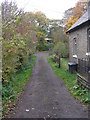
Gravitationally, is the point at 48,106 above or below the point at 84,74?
below

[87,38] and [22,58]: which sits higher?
[87,38]

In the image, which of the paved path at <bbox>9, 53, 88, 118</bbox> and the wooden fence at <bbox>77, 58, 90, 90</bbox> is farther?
the wooden fence at <bbox>77, 58, 90, 90</bbox>

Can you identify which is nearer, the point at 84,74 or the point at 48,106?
the point at 48,106

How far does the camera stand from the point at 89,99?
252 inches

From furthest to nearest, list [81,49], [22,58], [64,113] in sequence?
[22,58] < [81,49] < [64,113]

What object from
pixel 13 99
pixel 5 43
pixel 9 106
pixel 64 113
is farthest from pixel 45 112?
pixel 5 43

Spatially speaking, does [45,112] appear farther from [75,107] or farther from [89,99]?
[89,99]

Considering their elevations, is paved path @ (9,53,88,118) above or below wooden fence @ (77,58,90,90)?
below

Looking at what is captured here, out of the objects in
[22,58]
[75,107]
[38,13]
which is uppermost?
[38,13]

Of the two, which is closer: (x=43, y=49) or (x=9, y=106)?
(x=9, y=106)

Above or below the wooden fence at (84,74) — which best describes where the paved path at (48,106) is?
below

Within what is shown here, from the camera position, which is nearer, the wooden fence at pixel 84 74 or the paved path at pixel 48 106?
the paved path at pixel 48 106

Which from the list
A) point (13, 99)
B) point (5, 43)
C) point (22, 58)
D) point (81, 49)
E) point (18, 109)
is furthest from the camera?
point (22, 58)

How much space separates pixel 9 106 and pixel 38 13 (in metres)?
35.5
